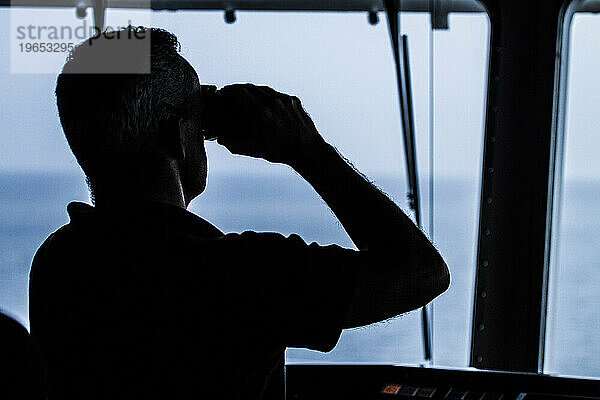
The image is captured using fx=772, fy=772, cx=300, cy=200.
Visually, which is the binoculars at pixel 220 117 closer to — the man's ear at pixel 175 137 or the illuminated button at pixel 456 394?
the man's ear at pixel 175 137

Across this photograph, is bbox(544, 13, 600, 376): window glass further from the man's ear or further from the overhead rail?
the man's ear

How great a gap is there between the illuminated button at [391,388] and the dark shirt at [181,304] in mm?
473

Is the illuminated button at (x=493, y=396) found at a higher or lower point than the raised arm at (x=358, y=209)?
lower

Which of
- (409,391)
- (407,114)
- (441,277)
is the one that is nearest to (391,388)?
(409,391)

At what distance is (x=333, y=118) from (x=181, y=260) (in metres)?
2.00

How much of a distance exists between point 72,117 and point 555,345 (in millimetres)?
1976

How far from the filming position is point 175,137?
3.22ft

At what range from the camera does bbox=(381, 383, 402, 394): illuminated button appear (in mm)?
1380

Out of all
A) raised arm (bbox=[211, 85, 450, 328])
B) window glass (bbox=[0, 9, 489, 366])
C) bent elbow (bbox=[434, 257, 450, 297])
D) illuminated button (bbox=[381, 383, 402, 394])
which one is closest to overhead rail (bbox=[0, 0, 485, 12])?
window glass (bbox=[0, 9, 489, 366])

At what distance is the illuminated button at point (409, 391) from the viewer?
136cm

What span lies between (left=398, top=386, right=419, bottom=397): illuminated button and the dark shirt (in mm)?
466

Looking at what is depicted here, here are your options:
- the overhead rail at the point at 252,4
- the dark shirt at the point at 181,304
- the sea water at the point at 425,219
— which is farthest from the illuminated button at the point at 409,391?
the overhead rail at the point at 252,4

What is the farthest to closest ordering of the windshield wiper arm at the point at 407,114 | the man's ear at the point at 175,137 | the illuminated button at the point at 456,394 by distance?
the windshield wiper arm at the point at 407,114 < the illuminated button at the point at 456,394 < the man's ear at the point at 175,137

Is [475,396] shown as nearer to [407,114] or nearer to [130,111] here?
[130,111]
